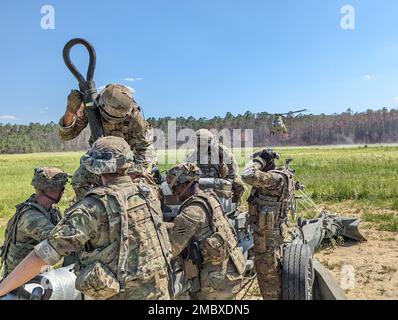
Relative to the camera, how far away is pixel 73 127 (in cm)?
468

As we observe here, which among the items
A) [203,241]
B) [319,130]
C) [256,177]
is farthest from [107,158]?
[319,130]

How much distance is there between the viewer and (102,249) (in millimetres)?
2793

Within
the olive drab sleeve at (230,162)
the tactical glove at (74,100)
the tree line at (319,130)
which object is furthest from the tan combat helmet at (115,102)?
the tree line at (319,130)

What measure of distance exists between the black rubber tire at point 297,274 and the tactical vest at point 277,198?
0.48m

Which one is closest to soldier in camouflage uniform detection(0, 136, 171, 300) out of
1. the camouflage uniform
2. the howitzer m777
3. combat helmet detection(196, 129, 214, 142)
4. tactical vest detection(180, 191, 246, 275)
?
the camouflage uniform

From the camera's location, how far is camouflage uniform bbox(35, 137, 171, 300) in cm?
269

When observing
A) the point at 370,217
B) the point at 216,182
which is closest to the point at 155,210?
the point at 216,182

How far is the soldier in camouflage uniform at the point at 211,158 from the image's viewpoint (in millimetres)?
5969

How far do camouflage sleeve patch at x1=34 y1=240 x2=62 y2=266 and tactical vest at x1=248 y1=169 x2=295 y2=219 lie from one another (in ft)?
9.70

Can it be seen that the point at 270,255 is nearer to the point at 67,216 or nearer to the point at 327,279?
the point at 327,279

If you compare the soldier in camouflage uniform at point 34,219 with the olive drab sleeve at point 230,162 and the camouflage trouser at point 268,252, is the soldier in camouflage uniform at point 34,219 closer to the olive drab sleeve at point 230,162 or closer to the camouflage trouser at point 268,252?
the camouflage trouser at point 268,252

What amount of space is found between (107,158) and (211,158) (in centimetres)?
323
